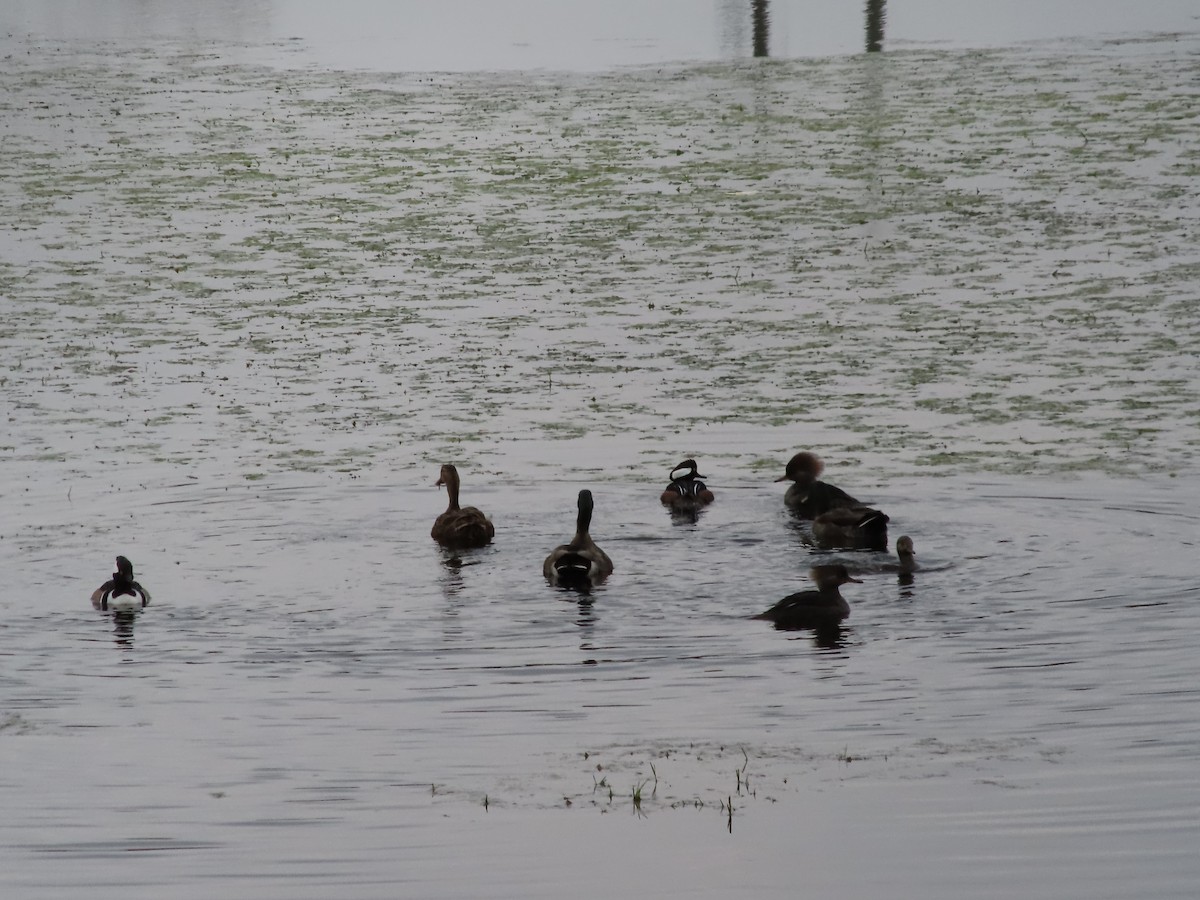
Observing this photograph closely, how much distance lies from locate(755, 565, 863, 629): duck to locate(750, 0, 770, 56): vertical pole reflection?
30.3m

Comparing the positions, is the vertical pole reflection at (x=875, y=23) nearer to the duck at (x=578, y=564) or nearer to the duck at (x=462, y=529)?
the duck at (x=462, y=529)

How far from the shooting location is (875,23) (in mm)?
44375

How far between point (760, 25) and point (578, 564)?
112 feet

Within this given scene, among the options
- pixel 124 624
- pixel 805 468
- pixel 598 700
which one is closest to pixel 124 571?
pixel 124 624

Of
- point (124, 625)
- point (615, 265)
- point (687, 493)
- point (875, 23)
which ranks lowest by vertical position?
point (124, 625)

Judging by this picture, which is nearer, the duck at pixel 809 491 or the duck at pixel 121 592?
the duck at pixel 121 592

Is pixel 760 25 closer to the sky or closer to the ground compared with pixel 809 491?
closer to the sky

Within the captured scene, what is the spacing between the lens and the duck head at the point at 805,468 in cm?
1416

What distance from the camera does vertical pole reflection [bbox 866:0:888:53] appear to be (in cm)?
4153

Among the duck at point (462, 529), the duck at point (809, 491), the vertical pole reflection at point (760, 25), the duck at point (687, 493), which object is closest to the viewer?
the duck at point (462, 529)

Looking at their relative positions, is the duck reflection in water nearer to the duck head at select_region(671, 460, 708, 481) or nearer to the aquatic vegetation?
the aquatic vegetation

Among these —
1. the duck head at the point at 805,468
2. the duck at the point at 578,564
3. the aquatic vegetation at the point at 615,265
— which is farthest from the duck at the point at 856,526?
the aquatic vegetation at the point at 615,265

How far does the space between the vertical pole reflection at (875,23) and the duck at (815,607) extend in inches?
1192

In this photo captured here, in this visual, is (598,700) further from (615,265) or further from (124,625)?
(615,265)
